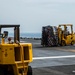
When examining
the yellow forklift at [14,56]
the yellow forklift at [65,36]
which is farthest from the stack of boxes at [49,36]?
the yellow forklift at [14,56]

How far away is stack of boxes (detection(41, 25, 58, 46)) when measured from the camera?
37.7 meters

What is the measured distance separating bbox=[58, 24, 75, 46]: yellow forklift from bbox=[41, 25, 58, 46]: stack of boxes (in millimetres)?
770

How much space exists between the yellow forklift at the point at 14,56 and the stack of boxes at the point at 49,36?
25.6 meters

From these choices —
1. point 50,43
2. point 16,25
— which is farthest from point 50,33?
point 16,25

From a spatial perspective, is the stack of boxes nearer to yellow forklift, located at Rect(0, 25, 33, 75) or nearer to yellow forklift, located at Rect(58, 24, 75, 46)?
yellow forklift, located at Rect(58, 24, 75, 46)

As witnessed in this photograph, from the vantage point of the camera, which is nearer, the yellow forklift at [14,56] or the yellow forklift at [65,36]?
the yellow forklift at [14,56]

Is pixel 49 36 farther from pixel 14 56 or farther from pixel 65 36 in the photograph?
pixel 14 56

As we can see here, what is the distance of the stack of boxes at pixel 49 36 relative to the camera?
37688mm

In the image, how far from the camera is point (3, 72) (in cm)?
1179

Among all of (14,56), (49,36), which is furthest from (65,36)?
(14,56)

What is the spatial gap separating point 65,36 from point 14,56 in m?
28.2

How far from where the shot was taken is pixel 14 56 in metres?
11.4

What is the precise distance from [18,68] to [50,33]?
1035 inches

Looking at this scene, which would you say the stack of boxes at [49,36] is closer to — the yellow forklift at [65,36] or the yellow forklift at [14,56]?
the yellow forklift at [65,36]
